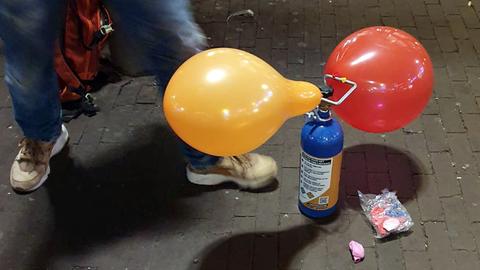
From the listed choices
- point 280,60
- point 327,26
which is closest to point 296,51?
point 280,60

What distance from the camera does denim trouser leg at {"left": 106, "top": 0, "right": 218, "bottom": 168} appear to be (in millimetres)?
1240

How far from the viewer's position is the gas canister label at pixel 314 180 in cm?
134

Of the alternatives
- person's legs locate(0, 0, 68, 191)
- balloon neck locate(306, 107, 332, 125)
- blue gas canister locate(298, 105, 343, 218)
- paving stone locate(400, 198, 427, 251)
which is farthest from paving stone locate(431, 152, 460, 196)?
person's legs locate(0, 0, 68, 191)

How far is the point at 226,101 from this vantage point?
3.51ft

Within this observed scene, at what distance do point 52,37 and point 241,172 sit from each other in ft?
2.01

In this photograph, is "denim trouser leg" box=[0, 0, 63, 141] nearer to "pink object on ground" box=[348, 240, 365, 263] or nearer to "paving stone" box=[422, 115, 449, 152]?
"pink object on ground" box=[348, 240, 365, 263]

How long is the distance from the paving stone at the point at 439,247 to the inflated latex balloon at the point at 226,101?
568 millimetres

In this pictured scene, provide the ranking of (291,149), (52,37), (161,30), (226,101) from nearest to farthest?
(226,101), (161,30), (52,37), (291,149)

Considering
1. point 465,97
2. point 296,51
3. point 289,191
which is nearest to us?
point 289,191

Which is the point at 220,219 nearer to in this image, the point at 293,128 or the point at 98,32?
the point at 293,128

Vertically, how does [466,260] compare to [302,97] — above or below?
below

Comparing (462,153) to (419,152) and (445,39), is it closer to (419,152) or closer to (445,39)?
(419,152)

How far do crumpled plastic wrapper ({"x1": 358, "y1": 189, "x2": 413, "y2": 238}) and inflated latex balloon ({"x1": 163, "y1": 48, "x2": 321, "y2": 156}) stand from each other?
18.7 inches

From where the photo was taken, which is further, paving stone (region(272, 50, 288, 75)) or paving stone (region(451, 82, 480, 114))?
paving stone (region(272, 50, 288, 75))
